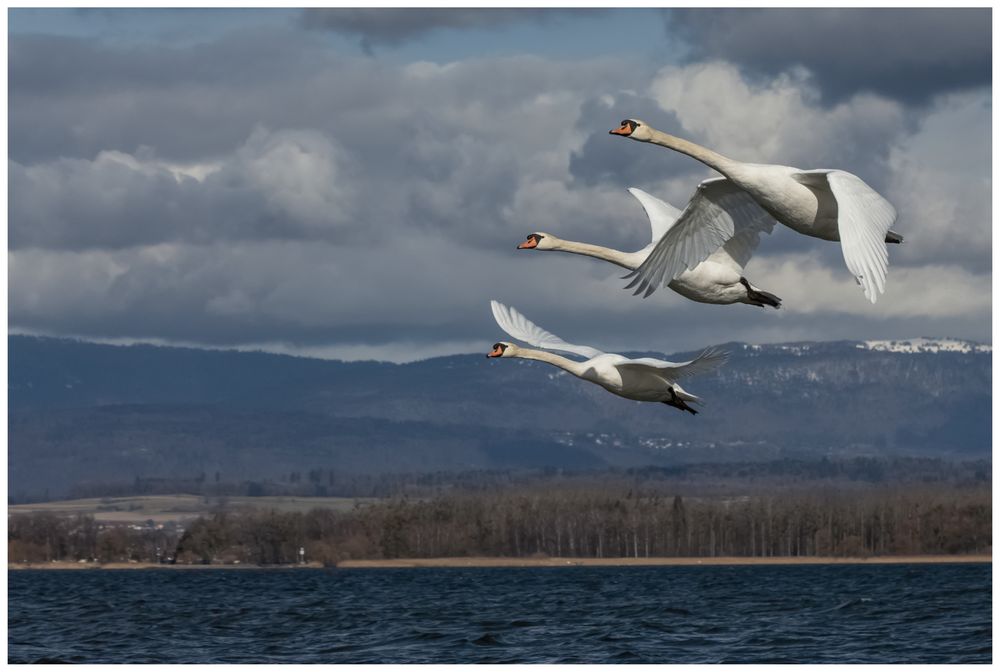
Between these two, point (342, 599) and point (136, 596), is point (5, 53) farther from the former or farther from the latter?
point (136, 596)

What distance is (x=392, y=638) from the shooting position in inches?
4409

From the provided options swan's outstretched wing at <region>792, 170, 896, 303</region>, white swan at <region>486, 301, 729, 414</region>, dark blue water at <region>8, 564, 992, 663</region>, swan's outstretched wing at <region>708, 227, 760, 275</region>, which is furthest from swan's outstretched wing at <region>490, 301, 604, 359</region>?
dark blue water at <region>8, 564, 992, 663</region>

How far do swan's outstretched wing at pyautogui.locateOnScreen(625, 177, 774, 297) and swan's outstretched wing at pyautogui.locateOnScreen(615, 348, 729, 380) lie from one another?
131cm

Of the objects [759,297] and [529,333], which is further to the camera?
[529,333]

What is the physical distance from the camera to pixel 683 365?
77.6 ft

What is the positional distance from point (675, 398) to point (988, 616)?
103 meters

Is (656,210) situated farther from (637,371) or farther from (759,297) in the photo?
(759,297)

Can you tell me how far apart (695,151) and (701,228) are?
99 cm

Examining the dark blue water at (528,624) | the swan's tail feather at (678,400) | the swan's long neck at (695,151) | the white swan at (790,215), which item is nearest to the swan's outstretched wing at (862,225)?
the white swan at (790,215)

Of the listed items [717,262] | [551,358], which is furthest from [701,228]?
A: [551,358]

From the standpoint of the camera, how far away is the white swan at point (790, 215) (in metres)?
16.7

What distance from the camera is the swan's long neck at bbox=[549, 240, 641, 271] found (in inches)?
989

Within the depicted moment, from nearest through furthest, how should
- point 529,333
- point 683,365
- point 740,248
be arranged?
point 683,365, point 740,248, point 529,333

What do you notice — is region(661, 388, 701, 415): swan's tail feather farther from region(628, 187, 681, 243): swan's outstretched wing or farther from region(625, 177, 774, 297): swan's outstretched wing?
region(628, 187, 681, 243): swan's outstretched wing
